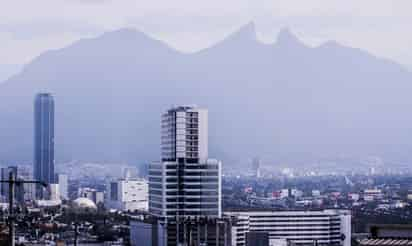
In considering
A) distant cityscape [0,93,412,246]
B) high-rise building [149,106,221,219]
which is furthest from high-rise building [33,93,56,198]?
high-rise building [149,106,221,219]

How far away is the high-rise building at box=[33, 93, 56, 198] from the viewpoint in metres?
51.9

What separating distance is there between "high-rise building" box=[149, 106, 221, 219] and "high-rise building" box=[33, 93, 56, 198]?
1856cm

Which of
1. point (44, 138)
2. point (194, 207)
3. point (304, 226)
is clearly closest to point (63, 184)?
point (44, 138)

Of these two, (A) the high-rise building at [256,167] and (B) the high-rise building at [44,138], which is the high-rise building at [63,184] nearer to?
(B) the high-rise building at [44,138]

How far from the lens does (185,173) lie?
97.3 feet

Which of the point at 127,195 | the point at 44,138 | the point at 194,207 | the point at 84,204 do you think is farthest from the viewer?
the point at 44,138

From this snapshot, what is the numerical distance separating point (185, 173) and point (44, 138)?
103 feet

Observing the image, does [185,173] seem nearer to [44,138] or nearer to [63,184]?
[63,184]

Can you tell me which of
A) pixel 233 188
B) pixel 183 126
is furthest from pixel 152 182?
pixel 233 188

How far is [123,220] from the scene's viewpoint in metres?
32.5

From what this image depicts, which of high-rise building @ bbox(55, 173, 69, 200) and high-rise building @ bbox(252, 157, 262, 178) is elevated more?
high-rise building @ bbox(252, 157, 262, 178)

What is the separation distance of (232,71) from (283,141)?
13827 millimetres

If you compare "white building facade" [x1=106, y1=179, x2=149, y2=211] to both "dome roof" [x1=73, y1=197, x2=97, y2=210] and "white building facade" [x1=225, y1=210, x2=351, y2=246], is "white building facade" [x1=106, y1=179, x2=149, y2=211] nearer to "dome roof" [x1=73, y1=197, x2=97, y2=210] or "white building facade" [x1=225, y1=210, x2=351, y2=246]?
"dome roof" [x1=73, y1=197, x2=97, y2=210]

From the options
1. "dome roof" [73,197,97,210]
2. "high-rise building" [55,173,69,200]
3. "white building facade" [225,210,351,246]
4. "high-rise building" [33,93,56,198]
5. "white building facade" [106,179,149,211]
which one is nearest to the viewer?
"white building facade" [225,210,351,246]
